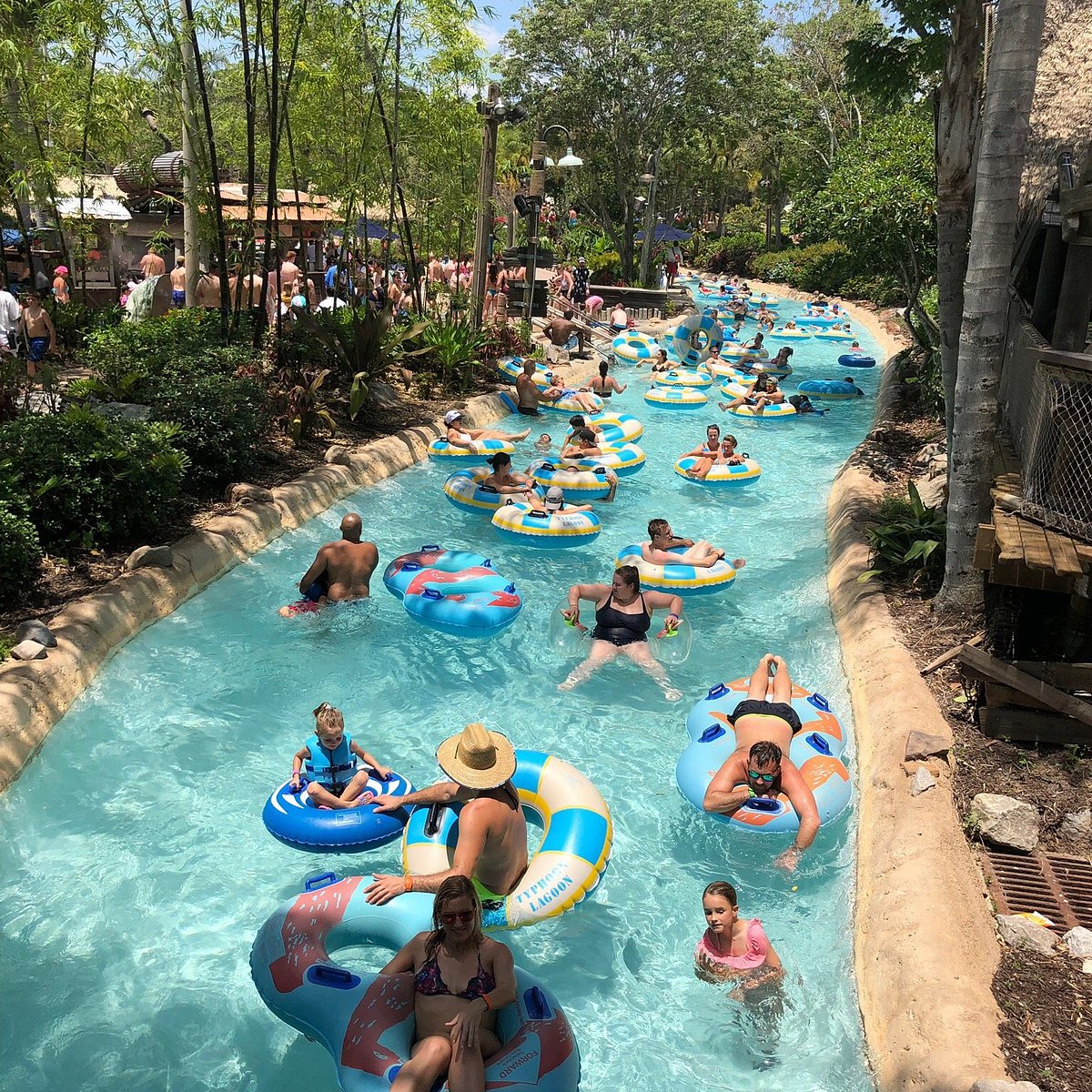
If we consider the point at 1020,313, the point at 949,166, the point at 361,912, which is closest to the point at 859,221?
the point at 1020,313

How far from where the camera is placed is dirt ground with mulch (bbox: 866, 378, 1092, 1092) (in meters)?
4.19

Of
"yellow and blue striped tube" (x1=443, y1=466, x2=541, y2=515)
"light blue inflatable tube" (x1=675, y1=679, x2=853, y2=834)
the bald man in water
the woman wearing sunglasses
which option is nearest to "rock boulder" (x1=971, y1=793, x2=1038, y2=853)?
"light blue inflatable tube" (x1=675, y1=679, x2=853, y2=834)

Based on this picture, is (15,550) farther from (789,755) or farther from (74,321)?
(74,321)

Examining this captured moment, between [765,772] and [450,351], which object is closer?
[765,772]

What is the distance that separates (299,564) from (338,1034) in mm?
6587

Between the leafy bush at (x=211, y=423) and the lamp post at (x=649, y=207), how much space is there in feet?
67.5

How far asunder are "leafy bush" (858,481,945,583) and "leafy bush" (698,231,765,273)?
39834 mm

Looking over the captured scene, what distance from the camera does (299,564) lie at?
10289 millimetres

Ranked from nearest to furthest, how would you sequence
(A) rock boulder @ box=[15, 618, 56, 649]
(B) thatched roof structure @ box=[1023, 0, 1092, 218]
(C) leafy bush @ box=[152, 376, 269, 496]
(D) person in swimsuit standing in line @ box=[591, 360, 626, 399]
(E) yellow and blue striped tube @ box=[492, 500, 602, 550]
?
1. (A) rock boulder @ box=[15, 618, 56, 649]
2. (B) thatched roof structure @ box=[1023, 0, 1092, 218]
3. (C) leafy bush @ box=[152, 376, 269, 496]
4. (E) yellow and blue striped tube @ box=[492, 500, 602, 550]
5. (D) person in swimsuit standing in line @ box=[591, 360, 626, 399]

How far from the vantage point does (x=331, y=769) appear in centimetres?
608

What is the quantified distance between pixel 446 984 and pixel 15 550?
5360mm

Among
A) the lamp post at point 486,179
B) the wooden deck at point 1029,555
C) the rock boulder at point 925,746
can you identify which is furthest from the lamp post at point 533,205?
the rock boulder at point 925,746

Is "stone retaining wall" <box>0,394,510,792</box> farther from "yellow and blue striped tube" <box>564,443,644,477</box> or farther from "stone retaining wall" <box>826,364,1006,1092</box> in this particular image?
"stone retaining wall" <box>826,364,1006,1092</box>

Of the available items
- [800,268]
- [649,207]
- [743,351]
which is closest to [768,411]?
[743,351]
